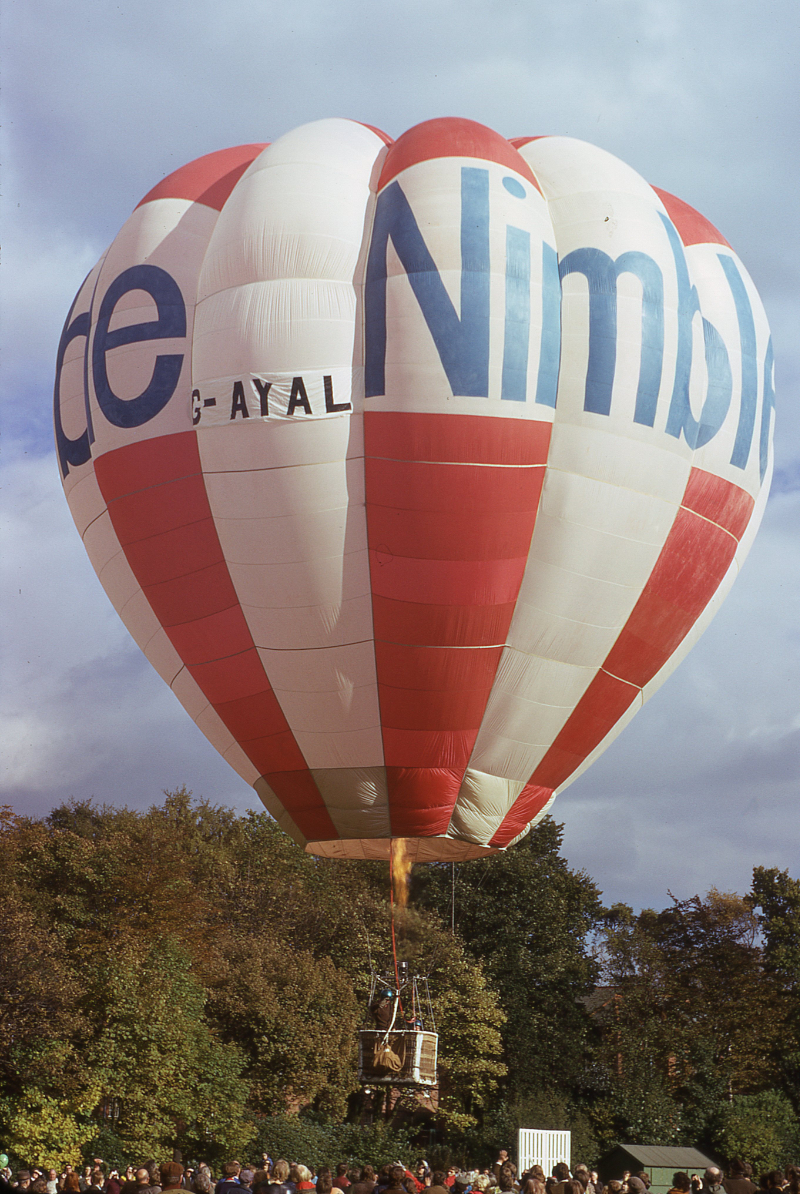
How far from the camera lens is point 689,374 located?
1284 centimetres

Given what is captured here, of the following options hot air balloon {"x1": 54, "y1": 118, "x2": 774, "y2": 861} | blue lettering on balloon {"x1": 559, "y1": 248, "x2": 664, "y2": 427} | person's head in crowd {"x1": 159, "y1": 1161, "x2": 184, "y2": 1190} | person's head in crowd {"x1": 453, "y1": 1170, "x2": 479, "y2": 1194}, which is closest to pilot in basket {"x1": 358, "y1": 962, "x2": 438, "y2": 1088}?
hot air balloon {"x1": 54, "y1": 118, "x2": 774, "y2": 861}

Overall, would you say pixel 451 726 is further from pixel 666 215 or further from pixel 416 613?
pixel 666 215

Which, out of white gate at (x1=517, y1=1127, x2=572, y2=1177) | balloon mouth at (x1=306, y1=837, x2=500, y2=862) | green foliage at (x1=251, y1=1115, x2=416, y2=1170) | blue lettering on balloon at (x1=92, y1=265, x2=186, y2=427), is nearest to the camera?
blue lettering on balloon at (x1=92, y1=265, x2=186, y2=427)

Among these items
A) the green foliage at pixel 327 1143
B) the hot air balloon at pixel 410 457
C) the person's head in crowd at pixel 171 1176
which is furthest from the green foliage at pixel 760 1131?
the person's head in crowd at pixel 171 1176

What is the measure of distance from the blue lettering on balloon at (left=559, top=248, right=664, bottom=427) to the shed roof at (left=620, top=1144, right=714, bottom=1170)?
12766 mm

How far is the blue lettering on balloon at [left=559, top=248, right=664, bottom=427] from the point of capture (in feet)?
39.9

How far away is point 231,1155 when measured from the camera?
2505 cm

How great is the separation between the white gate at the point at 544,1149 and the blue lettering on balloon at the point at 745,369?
12841 mm

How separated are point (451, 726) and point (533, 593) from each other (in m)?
1.48

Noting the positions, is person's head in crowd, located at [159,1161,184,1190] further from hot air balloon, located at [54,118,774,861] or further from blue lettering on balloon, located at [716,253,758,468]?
blue lettering on balloon, located at [716,253,758,468]

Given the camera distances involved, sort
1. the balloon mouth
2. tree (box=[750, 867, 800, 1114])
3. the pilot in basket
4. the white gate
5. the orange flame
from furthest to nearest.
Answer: tree (box=[750, 867, 800, 1114])
the white gate
the orange flame
the balloon mouth
the pilot in basket

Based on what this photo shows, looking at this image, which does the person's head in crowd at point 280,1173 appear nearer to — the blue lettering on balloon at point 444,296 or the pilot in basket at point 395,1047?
the pilot in basket at point 395,1047

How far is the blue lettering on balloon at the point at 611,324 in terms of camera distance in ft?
39.9

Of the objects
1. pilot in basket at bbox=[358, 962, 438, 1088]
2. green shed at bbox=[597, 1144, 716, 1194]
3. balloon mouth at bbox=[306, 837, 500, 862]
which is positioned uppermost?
balloon mouth at bbox=[306, 837, 500, 862]
